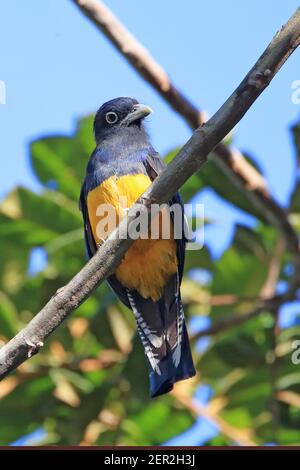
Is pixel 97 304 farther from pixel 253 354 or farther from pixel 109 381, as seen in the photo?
pixel 253 354

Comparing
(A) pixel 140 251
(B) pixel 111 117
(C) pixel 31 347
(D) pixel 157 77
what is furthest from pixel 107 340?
(C) pixel 31 347

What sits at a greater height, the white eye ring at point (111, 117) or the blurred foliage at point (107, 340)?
the white eye ring at point (111, 117)

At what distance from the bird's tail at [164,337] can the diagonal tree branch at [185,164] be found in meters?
0.90

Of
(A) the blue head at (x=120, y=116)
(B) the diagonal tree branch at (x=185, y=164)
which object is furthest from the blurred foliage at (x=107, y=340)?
(B) the diagonal tree branch at (x=185, y=164)

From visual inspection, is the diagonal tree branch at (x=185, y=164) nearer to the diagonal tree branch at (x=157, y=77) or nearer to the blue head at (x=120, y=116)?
the diagonal tree branch at (x=157, y=77)

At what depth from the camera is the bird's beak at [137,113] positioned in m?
5.71

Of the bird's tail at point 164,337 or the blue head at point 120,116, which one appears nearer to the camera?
the bird's tail at point 164,337

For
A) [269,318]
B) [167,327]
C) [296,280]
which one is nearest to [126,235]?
[167,327]

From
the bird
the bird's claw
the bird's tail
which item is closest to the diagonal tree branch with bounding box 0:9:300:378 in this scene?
the bird's claw

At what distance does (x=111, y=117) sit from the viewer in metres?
5.91

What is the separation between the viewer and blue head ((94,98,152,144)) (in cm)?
580

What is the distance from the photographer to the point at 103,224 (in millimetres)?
5184

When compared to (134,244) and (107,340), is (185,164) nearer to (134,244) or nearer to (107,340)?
(134,244)

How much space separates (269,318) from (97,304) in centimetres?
117
